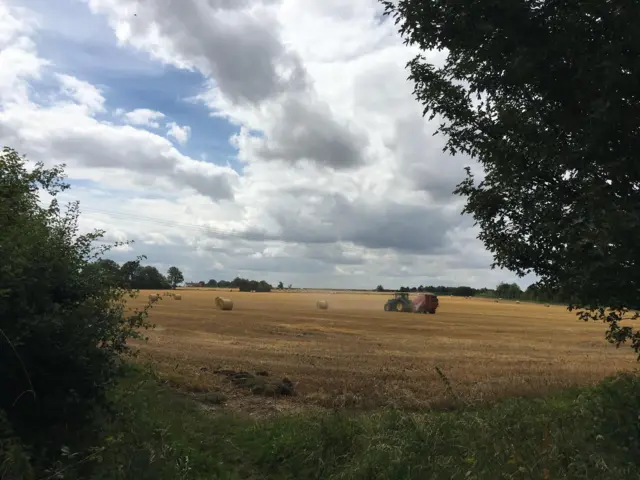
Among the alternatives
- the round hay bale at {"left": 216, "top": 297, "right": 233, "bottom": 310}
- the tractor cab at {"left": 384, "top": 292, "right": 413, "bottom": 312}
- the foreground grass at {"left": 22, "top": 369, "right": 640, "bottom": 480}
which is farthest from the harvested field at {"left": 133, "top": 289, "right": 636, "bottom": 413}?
the tractor cab at {"left": 384, "top": 292, "right": 413, "bottom": 312}

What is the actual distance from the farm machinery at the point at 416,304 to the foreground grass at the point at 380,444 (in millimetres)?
46159

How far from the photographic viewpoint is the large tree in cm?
497

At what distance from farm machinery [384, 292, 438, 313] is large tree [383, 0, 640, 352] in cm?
4783

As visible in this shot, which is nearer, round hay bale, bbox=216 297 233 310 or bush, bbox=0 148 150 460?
bush, bbox=0 148 150 460

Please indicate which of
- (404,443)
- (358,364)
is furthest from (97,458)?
(358,364)

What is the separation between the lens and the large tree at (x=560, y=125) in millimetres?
4973

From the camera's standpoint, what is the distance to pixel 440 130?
7.38m

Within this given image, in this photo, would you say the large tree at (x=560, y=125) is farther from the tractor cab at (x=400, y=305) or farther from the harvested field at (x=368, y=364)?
the tractor cab at (x=400, y=305)

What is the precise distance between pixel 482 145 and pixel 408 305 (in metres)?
49.8

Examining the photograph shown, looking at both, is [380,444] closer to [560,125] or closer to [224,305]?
[560,125]

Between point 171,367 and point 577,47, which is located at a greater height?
point 577,47

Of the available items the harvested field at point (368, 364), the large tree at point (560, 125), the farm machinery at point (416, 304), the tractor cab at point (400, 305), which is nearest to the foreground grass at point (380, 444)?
the large tree at point (560, 125)

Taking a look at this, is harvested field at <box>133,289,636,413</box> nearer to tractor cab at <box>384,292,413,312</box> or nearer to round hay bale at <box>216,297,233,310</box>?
round hay bale at <box>216,297,233,310</box>

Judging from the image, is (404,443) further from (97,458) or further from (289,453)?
(97,458)
